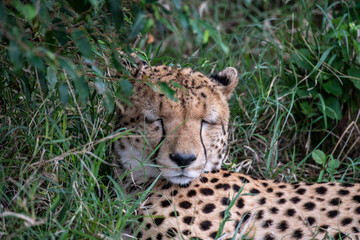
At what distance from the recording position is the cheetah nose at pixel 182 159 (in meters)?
2.69

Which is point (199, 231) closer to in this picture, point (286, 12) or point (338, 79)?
point (338, 79)

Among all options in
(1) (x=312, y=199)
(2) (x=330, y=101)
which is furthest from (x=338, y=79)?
(1) (x=312, y=199)

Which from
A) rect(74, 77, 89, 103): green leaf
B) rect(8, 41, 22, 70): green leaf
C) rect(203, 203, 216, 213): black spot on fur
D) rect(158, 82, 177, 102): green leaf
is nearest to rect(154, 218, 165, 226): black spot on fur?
rect(203, 203, 216, 213): black spot on fur

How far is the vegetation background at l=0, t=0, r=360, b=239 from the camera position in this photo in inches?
93.4

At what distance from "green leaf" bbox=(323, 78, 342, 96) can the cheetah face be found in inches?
46.6

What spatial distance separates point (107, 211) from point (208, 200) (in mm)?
538

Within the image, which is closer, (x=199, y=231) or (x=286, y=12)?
(x=199, y=231)

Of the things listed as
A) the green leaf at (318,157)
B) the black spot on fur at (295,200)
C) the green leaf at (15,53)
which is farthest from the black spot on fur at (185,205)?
the green leaf at (318,157)

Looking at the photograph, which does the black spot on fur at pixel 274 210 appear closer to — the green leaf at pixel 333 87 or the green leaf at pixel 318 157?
the green leaf at pixel 318 157

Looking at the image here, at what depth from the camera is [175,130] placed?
9.20 ft

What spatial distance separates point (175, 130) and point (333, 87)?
1661mm

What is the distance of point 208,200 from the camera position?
2930 mm

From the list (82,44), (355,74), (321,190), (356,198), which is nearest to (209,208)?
(321,190)

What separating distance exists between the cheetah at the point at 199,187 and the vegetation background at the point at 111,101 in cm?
12
